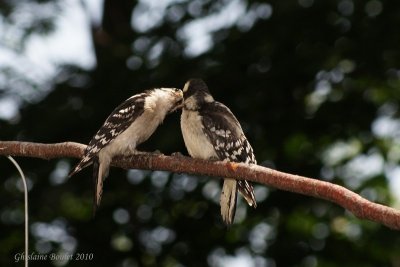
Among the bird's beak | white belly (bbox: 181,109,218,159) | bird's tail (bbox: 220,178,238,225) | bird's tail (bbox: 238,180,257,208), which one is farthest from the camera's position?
the bird's beak

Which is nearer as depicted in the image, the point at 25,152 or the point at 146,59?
the point at 25,152

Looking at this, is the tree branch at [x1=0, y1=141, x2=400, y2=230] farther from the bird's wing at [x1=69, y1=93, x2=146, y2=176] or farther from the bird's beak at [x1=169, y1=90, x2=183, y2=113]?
the bird's beak at [x1=169, y1=90, x2=183, y2=113]

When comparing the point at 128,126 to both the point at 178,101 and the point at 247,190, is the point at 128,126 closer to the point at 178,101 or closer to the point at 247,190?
the point at 178,101

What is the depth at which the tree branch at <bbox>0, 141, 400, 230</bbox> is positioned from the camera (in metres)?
3.80

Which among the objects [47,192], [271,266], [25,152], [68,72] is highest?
[25,152]

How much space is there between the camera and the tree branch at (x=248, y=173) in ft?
12.5

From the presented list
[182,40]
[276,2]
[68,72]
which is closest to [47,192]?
[68,72]

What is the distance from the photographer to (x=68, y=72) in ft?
28.2

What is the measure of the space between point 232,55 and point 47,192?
229 centimetres

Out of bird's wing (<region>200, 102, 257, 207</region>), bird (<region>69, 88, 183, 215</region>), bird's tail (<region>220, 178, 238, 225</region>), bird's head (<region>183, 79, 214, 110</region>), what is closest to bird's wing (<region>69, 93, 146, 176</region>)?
bird (<region>69, 88, 183, 215</region>)

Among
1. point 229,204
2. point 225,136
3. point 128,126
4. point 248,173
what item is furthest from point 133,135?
point 248,173

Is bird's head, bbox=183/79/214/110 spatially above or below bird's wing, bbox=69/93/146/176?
above

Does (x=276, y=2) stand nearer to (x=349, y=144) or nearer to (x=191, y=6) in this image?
(x=191, y=6)

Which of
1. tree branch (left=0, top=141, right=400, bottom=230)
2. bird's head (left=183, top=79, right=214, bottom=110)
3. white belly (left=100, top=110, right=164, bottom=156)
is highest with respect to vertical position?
tree branch (left=0, top=141, right=400, bottom=230)
